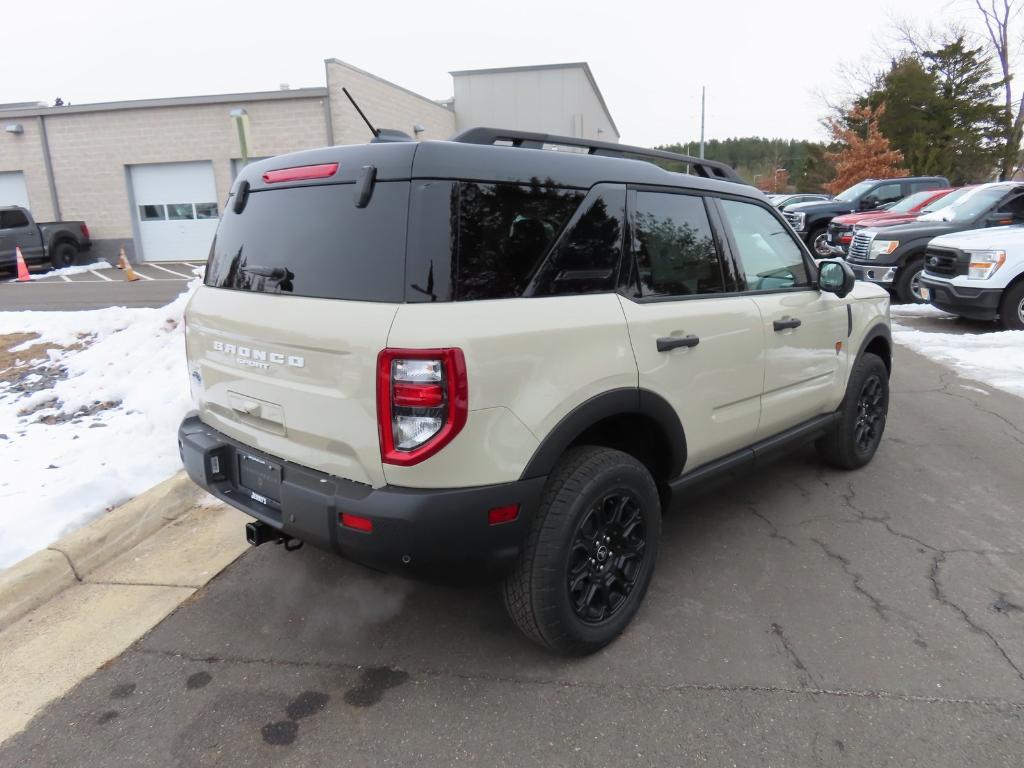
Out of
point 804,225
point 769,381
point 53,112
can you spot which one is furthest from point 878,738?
point 53,112

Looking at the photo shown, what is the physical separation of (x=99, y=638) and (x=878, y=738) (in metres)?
3.02

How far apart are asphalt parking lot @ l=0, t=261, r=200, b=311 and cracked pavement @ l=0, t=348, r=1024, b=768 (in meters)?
10.0

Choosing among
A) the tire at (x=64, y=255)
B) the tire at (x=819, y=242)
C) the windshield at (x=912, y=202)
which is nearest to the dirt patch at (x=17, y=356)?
the tire at (x=64, y=255)

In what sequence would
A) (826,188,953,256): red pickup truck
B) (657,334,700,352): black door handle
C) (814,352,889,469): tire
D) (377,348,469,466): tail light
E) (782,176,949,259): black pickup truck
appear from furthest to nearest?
(782,176,949,259): black pickup truck, (826,188,953,256): red pickup truck, (814,352,889,469): tire, (657,334,700,352): black door handle, (377,348,469,466): tail light

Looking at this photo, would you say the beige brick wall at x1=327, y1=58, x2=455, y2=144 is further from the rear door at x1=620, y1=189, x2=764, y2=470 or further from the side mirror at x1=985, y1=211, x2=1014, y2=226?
the rear door at x1=620, y1=189, x2=764, y2=470

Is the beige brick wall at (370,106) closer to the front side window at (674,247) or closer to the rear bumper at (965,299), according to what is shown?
the rear bumper at (965,299)

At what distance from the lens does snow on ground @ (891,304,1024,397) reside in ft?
23.3

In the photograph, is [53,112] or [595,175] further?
[53,112]

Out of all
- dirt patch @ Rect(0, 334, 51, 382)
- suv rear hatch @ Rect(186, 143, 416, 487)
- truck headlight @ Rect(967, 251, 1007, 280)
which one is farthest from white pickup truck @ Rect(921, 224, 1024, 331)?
dirt patch @ Rect(0, 334, 51, 382)

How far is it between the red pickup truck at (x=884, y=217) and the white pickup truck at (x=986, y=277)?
343 cm

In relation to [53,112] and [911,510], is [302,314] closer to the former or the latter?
[911,510]

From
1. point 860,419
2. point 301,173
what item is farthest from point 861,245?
point 301,173

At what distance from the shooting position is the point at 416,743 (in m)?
2.33

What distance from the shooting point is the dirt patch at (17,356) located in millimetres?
6535
